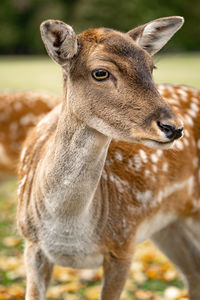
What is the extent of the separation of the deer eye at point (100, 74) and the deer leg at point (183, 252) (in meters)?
1.71

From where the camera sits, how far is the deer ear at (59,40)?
2439 mm

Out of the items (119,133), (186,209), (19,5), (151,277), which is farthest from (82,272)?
(19,5)

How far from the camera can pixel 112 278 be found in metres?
3.06

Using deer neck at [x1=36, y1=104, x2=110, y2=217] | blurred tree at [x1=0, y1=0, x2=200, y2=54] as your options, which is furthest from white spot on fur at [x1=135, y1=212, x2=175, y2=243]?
blurred tree at [x1=0, y1=0, x2=200, y2=54]

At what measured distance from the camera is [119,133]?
2.47m

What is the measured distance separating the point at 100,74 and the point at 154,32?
20.6 inches

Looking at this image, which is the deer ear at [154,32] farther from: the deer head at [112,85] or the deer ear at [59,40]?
the deer ear at [59,40]

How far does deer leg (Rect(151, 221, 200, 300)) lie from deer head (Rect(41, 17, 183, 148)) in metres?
1.63

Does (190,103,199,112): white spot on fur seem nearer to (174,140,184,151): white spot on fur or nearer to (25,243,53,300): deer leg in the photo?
(174,140,184,151): white spot on fur

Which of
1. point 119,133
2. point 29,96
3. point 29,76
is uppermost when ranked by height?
point 119,133

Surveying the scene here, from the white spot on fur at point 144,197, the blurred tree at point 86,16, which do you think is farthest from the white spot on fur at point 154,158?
the blurred tree at point 86,16

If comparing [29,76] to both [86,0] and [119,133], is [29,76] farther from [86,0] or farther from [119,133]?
[119,133]

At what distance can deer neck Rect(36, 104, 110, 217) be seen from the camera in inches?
104

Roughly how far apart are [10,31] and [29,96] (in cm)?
3143
